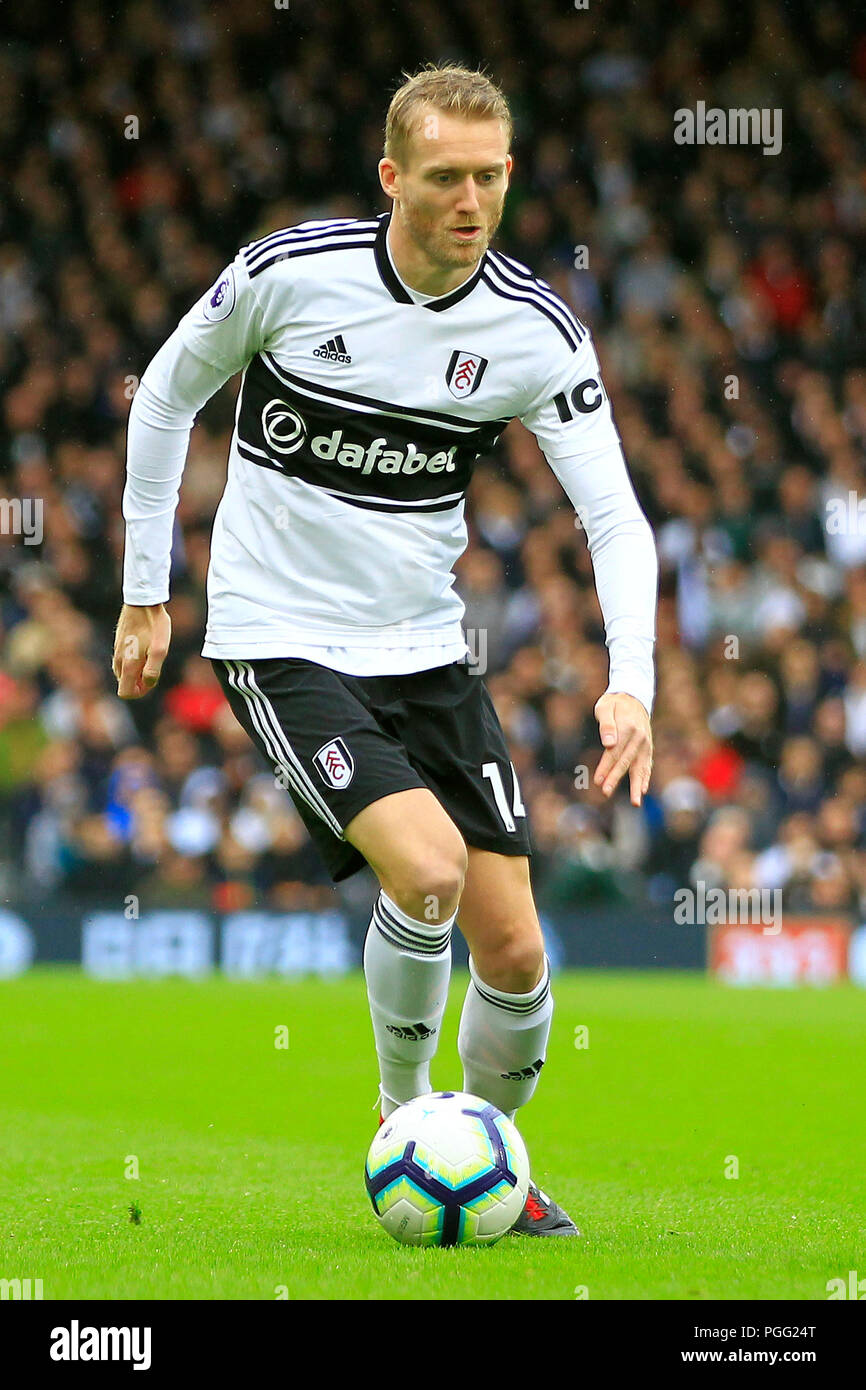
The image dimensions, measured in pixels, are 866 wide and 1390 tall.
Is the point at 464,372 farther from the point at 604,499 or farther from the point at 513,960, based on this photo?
the point at 513,960

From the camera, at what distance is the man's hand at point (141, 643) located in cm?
473

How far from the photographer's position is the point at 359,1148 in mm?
6312

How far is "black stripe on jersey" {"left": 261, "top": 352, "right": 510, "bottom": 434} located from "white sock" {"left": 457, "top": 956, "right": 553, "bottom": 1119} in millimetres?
1368

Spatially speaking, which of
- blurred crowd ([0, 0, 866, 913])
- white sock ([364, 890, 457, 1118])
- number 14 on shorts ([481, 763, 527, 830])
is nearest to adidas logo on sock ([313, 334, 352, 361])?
number 14 on shorts ([481, 763, 527, 830])

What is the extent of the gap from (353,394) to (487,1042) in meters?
1.67

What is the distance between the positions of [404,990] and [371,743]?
23.7 inches

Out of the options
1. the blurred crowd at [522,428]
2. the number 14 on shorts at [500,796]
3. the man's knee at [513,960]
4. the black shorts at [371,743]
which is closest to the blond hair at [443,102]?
the black shorts at [371,743]

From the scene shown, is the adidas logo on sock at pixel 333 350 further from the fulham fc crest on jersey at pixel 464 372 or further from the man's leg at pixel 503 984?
the man's leg at pixel 503 984

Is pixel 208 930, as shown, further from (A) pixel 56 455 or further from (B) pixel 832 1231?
(B) pixel 832 1231

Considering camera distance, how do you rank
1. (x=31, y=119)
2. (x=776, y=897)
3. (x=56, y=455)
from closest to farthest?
(x=776, y=897) → (x=56, y=455) → (x=31, y=119)

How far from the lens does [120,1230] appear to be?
459cm

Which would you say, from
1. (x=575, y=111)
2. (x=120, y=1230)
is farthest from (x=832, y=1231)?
(x=575, y=111)

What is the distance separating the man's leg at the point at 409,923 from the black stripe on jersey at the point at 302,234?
1.38m

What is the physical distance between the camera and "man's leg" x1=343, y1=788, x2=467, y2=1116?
4.24 m
